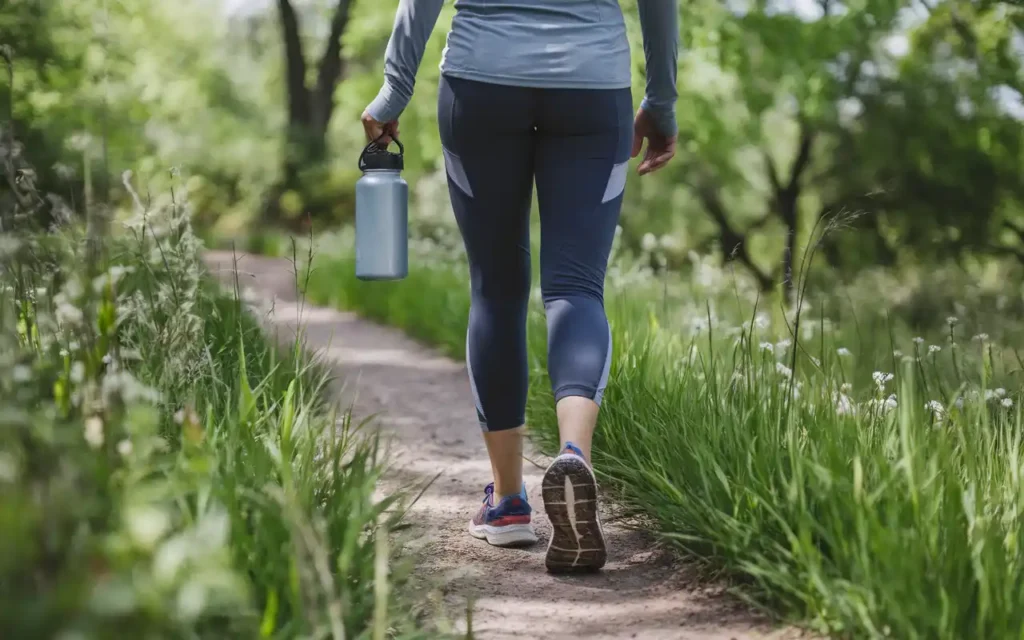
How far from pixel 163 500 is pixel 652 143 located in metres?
1.78

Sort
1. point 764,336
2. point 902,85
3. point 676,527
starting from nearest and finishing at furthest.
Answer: point 676,527, point 764,336, point 902,85

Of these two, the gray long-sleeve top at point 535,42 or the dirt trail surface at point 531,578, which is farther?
the gray long-sleeve top at point 535,42

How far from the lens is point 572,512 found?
2596mm

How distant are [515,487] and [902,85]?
46.3 ft

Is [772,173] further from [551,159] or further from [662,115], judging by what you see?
[551,159]

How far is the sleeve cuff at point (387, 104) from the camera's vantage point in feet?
9.46

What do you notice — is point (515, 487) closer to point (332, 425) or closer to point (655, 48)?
point (332, 425)

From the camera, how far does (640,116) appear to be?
311 centimetres

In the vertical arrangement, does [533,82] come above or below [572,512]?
above

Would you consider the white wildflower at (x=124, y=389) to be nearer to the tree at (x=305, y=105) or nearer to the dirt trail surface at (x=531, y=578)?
the dirt trail surface at (x=531, y=578)

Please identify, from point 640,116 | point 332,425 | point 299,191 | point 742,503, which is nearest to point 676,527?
point 742,503

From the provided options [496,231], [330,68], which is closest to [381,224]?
[496,231]

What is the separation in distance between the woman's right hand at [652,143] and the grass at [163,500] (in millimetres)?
1172

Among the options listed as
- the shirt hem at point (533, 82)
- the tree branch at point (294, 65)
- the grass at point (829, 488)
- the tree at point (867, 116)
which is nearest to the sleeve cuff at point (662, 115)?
the shirt hem at point (533, 82)
